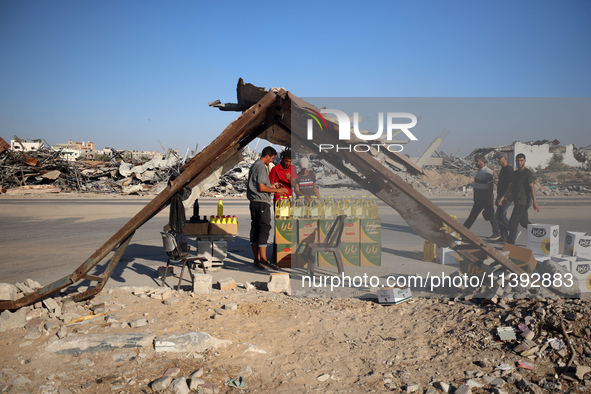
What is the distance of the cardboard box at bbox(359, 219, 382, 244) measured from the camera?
6.61 m

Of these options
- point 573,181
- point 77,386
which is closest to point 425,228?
point 77,386

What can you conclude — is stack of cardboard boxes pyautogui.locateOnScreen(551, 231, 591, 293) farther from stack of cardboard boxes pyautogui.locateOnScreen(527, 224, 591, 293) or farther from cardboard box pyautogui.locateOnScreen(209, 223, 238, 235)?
cardboard box pyautogui.locateOnScreen(209, 223, 238, 235)

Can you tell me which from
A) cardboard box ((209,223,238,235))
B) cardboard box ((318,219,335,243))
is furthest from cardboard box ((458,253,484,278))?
cardboard box ((209,223,238,235))

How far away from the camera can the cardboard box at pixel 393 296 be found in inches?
183

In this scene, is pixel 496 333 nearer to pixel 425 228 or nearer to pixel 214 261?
pixel 425 228

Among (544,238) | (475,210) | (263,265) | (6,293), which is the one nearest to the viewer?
(6,293)

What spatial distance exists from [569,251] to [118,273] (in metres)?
7.25

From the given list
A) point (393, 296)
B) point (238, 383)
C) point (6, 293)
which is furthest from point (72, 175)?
point (238, 383)

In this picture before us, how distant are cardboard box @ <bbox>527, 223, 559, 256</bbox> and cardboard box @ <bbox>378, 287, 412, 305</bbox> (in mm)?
2712

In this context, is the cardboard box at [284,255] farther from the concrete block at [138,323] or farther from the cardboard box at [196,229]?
the concrete block at [138,323]

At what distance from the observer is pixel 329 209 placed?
6742mm

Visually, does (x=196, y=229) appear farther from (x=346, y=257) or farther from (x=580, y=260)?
(x=580, y=260)

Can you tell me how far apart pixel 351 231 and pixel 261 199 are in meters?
1.68

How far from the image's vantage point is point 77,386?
3043 millimetres
